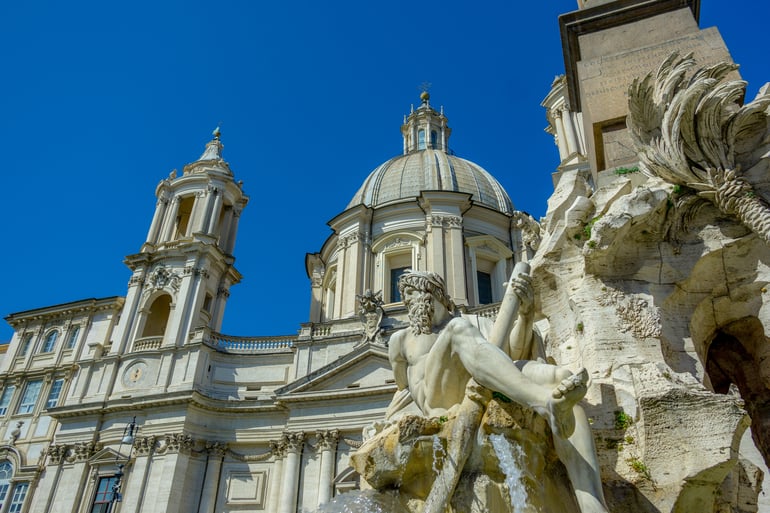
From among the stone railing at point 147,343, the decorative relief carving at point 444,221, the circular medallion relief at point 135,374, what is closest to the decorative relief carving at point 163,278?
the stone railing at point 147,343

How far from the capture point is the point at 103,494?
23422 mm

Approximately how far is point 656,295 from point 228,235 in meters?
29.3

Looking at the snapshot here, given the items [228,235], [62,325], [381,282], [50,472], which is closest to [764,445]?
[381,282]

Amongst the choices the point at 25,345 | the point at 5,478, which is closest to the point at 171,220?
the point at 25,345

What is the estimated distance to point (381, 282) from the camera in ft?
97.0

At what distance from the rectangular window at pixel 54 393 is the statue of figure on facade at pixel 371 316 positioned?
1560 cm

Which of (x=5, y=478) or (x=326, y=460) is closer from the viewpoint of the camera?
(x=326, y=460)

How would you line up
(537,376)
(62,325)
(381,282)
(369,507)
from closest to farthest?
(537,376) < (369,507) < (381,282) < (62,325)

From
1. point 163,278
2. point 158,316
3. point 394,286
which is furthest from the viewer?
point 158,316

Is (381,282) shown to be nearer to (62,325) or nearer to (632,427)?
(62,325)

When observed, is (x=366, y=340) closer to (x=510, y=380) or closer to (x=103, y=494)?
(x=103, y=494)

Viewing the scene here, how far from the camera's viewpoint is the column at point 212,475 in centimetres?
2258

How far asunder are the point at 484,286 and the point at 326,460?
12.9 metres

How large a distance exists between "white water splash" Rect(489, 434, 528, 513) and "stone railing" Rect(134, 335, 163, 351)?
25415mm
